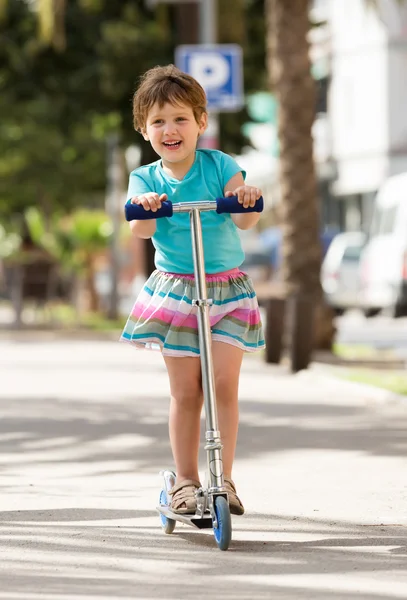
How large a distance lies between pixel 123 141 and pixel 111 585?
2464 centimetres

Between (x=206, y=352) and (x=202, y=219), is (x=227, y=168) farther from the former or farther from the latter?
(x=206, y=352)

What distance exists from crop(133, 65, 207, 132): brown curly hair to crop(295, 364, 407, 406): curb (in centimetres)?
584

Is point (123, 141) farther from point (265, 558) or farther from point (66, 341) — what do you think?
point (265, 558)

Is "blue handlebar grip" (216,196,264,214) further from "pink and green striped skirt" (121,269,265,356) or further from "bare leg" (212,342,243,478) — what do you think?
"bare leg" (212,342,243,478)

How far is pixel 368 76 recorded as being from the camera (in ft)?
161

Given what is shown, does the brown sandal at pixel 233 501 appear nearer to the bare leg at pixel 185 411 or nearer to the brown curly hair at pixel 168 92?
the bare leg at pixel 185 411

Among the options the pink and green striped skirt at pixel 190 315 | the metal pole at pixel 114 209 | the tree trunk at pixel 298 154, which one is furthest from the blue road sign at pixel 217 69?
the pink and green striped skirt at pixel 190 315

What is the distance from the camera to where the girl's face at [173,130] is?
640 centimetres

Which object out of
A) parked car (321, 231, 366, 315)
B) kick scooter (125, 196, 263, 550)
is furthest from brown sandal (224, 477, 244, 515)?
parked car (321, 231, 366, 315)

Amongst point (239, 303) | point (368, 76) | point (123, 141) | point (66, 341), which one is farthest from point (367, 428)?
point (368, 76)

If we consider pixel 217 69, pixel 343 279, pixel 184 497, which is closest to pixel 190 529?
pixel 184 497

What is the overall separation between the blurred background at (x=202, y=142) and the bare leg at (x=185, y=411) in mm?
9270

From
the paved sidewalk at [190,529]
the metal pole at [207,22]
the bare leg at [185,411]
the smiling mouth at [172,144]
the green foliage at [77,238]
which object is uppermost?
the smiling mouth at [172,144]

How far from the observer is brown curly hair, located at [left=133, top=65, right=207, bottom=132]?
639 cm
